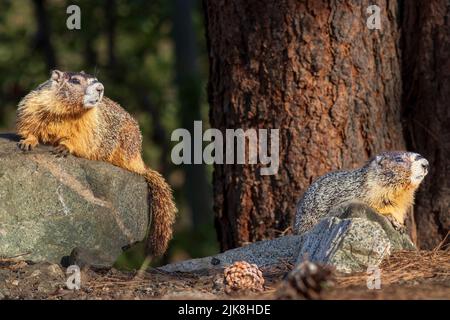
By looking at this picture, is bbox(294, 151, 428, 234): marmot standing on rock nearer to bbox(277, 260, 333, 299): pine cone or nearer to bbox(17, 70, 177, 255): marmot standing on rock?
bbox(17, 70, 177, 255): marmot standing on rock

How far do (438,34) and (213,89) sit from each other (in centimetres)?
211

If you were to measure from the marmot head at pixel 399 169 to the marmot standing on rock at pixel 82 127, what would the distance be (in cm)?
180

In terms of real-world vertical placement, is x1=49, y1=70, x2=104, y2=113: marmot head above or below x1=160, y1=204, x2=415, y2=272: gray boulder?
above

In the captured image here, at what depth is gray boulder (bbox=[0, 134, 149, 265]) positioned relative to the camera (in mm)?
6789

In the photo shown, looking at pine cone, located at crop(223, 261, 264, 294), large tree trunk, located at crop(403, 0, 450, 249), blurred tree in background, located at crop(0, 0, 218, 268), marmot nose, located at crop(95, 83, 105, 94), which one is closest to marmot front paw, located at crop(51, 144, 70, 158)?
marmot nose, located at crop(95, 83, 105, 94)

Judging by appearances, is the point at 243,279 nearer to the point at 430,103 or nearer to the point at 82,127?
the point at 82,127

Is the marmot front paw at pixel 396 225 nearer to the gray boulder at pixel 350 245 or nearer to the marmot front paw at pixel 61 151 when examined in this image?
the gray boulder at pixel 350 245

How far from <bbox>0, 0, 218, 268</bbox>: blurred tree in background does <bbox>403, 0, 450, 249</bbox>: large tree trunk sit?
284 inches

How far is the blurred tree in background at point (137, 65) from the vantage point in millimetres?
16000

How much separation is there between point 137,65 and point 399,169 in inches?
461

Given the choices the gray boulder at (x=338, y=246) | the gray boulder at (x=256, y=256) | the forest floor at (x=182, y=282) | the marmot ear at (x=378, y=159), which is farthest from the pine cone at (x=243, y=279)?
the marmot ear at (x=378, y=159)

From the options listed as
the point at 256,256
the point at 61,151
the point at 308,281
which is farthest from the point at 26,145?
the point at 308,281
